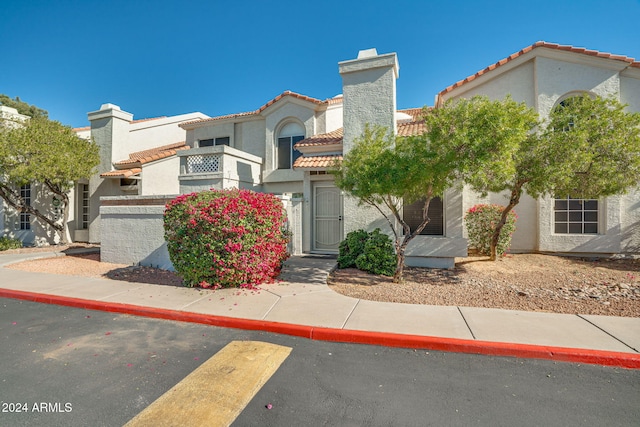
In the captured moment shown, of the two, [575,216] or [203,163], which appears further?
[203,163]

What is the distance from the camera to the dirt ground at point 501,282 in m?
5.77

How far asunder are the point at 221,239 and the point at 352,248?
3686 millimetres

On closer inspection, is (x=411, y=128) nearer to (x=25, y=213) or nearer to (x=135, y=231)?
(x=135, y=231)

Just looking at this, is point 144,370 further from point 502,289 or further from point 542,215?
point 542,215

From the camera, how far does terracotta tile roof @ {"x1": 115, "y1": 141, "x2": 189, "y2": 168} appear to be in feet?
40.9

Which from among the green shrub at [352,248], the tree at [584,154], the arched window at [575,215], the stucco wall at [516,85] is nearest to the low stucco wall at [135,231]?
the green shrub at [352,248]

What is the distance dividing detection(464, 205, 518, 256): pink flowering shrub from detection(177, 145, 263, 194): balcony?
26.4 feet

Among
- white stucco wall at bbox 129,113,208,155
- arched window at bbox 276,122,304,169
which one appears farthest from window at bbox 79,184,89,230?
arched window at bbox 276,122,304,169

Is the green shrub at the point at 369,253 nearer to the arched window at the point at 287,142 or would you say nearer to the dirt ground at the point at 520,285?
the dirt ground at the point at 520,285

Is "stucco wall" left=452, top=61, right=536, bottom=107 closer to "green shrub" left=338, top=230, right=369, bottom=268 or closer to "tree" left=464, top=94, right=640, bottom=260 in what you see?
"tree" left=464, top=94, right=640, bottom=260

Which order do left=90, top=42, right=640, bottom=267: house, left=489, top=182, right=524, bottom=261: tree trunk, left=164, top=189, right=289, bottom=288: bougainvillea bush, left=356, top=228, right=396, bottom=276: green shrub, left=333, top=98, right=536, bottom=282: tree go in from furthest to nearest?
left=90, top=42, right=640, bottom=267: house → left=489, top=182, right=524, bottom=261: tree trunk → left=356, top=228, right=396, bottom=276: green shrub → left=164, top=189, right=289, bottom=288: bougainvillea bush → left=333, top=98, right=536, bottom=282: tree

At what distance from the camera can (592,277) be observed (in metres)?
7.76

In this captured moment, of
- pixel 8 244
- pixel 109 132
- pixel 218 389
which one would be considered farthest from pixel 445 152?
pixel 8 244

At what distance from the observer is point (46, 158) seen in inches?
484
